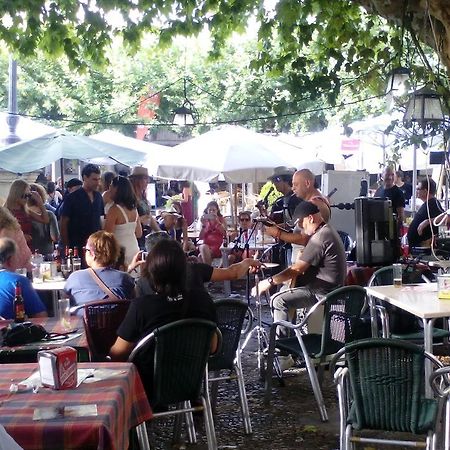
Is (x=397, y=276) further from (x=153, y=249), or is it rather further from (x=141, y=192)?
(x=141, y=192)

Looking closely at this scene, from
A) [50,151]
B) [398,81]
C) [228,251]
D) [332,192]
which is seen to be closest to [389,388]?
[398,81]

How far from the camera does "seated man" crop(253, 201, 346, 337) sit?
597 centimetres

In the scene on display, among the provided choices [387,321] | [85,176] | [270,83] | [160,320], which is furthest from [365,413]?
[270,83]

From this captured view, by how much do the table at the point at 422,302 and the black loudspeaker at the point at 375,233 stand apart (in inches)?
55.7

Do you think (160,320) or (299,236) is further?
(299,236)

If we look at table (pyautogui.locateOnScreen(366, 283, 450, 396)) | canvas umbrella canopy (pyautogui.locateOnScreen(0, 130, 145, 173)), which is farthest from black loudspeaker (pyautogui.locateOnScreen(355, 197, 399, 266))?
canvas umbrella canopy (pyautogui.locateOnScreen(0, 130, 145, 173))

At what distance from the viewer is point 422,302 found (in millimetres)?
4914

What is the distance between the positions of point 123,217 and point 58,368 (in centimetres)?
452

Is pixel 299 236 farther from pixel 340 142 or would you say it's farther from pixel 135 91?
pixel 135 91

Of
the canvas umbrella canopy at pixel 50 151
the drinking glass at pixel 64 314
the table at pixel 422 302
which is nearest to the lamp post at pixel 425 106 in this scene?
the table at pixel 422 302

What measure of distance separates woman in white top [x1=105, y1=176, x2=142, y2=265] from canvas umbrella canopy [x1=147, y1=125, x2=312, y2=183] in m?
3.58

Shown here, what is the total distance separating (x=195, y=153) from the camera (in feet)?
37.3

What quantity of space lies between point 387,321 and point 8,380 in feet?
10.4

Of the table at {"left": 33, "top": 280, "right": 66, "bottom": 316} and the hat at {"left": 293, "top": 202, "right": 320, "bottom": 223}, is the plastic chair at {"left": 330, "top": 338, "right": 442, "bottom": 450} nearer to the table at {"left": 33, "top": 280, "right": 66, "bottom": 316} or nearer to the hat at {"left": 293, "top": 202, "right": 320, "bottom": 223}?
the hat at {"left": 293, "top": 202, "right": 320, "bottom": 223}
